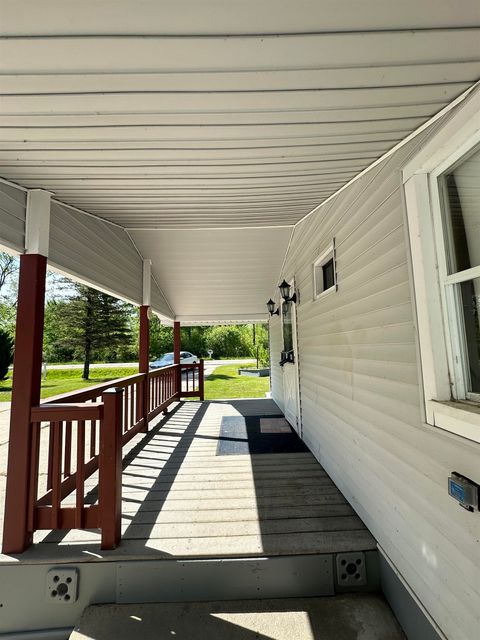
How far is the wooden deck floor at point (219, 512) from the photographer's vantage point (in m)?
1.89

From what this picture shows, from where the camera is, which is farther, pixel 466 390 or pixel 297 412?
pixel 297 412

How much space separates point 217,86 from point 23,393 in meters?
2.14

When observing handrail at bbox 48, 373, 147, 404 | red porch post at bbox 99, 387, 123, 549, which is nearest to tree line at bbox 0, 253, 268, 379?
handrail at bbox 48, 373, 147, 404

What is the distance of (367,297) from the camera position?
2.09 metres

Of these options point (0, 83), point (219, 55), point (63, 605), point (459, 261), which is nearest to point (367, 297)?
point (459, 261)

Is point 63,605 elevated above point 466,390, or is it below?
below

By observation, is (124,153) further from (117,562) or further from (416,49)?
(117,562)

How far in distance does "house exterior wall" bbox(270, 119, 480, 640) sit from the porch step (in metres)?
0.30

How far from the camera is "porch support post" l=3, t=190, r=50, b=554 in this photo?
1969 millimetres

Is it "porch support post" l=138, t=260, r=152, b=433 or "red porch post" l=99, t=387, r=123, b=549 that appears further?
"porch support post" l=138, t=260, r=152, b=433

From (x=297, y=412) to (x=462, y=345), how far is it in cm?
317

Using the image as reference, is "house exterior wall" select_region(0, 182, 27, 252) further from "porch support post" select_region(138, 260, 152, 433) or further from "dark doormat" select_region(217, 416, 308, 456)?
"dark doormat" select_region(217, 416, 308, 456)

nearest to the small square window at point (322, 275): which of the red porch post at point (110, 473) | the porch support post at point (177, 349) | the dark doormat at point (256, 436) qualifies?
the dark doormat at point (256, 436)

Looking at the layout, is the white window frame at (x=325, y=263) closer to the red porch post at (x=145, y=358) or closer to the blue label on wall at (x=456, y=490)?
the blue label on wall at (x=456, y=490)
